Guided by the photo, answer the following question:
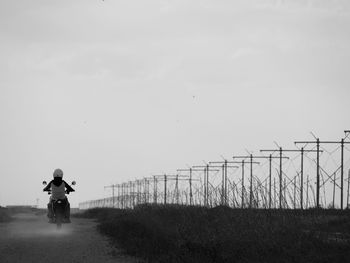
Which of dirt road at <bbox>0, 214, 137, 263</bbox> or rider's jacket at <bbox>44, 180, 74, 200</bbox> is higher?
rider's jacket at <bbox>44, 180, 74, 200</bbox>

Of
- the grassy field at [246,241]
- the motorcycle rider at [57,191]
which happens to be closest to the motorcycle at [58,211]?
the motorcycle rider at [57,191]

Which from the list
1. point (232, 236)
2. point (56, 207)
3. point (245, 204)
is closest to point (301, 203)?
point (245, 204)

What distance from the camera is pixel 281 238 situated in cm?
1667

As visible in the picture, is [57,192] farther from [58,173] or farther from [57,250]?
[57,250]

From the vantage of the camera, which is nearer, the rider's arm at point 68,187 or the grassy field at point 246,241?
the grassy field at point 246,241

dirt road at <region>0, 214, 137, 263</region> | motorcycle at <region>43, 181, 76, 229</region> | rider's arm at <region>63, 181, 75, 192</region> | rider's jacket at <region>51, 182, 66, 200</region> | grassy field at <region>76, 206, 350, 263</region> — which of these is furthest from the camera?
rider's arm at <region>63, 181, 75, 192</region>

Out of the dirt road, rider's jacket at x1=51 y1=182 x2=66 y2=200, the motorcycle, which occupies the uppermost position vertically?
rider's jacket at x1=51 y1=182 x2=66 y2=200

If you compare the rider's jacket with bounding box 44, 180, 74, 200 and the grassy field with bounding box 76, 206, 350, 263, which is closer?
the grassy field with bounding box 76, 206, 350, 263

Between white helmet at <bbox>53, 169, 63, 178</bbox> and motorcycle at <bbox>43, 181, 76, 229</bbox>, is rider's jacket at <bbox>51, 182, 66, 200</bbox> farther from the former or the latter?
white helmet at <bbox>53, 169, 63, 178</bbox>

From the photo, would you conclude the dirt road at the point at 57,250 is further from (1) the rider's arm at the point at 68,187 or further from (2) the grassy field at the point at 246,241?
(1) the rider's arm at the point at 68,187

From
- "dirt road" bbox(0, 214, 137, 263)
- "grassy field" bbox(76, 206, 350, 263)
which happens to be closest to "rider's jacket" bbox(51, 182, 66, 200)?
"dirt road" bbox(0, 214, 137, 263)

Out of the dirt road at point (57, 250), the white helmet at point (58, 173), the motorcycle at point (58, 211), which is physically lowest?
the dirt road at point (57, 250)

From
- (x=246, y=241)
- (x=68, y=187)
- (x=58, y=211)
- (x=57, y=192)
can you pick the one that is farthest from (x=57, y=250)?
(x=68, y=187)

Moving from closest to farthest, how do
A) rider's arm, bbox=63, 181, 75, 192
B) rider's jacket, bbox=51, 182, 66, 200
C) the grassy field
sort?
the grassy field → rider's jacket, bbox=51, 182, 66, 200 → rider's arm, bbox=63, 181, 75, 192
